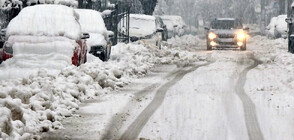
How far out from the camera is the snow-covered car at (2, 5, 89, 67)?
517 inches

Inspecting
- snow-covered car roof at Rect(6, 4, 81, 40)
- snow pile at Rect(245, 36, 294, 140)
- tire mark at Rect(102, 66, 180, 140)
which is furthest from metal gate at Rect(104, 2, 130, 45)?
tire mark at Rect(102, 66, 180, 140)

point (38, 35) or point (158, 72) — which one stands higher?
point (38, 35)

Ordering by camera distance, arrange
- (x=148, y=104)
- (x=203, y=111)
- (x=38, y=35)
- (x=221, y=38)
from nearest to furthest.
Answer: (x=203, y=111), (x=148, y=104), (x=38, y=35), (x=221, y=38)

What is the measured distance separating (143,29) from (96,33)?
33.2 ft

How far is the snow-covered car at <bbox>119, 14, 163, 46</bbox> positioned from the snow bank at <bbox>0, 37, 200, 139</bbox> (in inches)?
451

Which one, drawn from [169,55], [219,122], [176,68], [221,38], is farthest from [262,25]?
[219,122]

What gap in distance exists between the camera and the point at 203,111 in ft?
29.8

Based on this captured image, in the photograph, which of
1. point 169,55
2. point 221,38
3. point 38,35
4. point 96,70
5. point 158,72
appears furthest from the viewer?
point 221,38

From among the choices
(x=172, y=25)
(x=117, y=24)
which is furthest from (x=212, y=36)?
(x=172, y=25)

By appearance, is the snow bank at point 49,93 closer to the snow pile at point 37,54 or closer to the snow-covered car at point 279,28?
the snow pile at point 37,54

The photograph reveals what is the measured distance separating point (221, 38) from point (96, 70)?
1704 centimetres

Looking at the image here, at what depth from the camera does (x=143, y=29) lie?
91.9 ft

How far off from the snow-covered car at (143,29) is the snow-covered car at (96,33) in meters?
8.28

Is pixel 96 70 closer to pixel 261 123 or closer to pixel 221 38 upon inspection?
pixel 261 123
